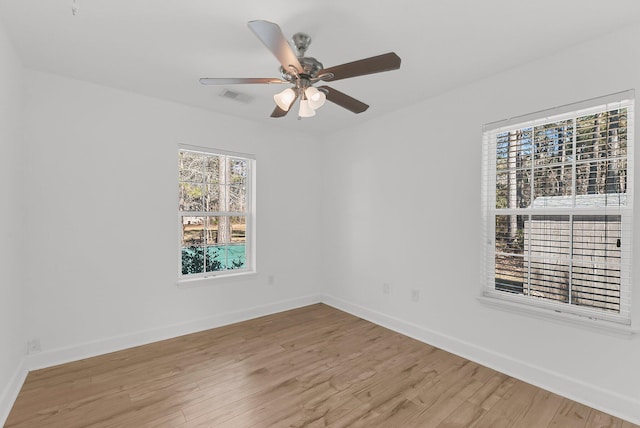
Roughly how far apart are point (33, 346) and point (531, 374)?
410 cm

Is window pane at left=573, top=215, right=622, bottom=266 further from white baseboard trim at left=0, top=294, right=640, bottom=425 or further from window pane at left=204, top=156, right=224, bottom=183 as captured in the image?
window pane at left=204, top=156, right=224, bottom=183

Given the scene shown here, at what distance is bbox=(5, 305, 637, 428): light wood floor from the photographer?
1.99 meters

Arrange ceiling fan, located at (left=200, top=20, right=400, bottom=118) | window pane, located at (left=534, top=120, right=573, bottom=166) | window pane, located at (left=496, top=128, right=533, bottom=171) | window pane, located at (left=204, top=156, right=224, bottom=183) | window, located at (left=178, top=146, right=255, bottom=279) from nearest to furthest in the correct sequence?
ceiling fan, located at (left=200, top=20, right=400, bottom=118)
window pane, located at (left=534, top=120, right=573, bottom=166)
window pane, located at (left=496, top=128, right=533, bottom=171)
window, located at (left=178, top=146, right=255, bottom=279)
window pane, located at (left=204, top=156, right=224, bottom=183)

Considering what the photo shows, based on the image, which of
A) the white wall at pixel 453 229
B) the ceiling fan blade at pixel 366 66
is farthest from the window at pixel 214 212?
the ceiling fan blade at pixel 366 66

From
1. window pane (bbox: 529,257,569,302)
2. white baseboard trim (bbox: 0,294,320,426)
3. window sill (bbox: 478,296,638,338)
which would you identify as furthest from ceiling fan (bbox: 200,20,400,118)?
white baseboard trim (bbox: 0,294,320,426)

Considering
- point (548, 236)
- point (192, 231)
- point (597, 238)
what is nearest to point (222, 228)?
point (192, 231)

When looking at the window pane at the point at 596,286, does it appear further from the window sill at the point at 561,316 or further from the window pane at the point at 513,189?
the window pane at the point at 513,189

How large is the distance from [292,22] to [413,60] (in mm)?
1042

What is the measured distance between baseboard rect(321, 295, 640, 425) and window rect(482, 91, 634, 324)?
0.49m

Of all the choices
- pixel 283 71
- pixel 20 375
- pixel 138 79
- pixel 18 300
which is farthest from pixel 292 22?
pixel 20 375

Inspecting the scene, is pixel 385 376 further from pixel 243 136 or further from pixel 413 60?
pixel 243 136

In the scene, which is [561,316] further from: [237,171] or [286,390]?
[237,171]

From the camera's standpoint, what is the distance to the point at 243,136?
3854 millimetres

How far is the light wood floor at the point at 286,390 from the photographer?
6.54 feet
